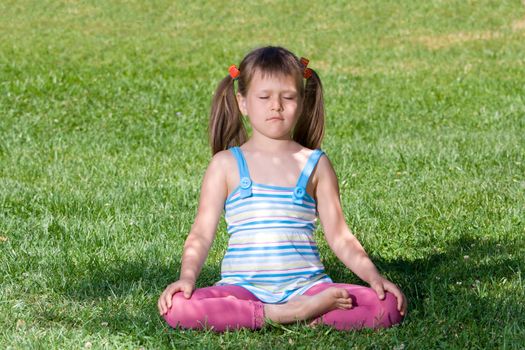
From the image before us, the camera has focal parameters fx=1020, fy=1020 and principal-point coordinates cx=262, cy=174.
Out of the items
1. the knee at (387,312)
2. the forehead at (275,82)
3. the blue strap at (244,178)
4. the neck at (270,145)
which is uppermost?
the forehead at (275,82)

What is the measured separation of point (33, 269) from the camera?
4914mm

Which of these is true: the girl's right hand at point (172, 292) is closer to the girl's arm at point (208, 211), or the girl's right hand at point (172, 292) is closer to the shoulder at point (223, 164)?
the girl's arm at point (208, 211)

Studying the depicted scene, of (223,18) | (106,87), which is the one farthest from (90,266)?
(223,18)

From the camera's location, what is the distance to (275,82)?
4098mm

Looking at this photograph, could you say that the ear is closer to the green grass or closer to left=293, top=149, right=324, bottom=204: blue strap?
left=293, top=149, right=324, bottom=204: blue strap

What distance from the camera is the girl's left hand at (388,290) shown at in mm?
3938

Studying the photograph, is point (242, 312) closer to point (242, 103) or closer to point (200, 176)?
point (242, 103)

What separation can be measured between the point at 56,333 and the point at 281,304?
2.85 feet

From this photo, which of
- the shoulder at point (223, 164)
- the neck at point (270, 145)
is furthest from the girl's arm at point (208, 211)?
the neck at point (270, 145)

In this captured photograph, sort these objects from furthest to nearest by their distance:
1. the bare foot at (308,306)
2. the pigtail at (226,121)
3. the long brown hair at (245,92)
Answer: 1. the pigtail at (226,121)
2. the long brown hair at (245,92)
3. the bare foot at (308,306)

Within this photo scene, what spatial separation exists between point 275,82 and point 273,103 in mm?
89

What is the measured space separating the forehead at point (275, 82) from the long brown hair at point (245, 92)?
1cm

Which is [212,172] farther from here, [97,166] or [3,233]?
[97,166]

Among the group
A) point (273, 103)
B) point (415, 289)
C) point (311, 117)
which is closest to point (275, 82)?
point (273, 103)
